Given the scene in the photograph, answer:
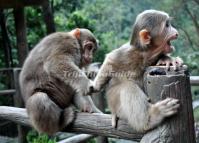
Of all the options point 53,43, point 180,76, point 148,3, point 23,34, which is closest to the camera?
point 180,76

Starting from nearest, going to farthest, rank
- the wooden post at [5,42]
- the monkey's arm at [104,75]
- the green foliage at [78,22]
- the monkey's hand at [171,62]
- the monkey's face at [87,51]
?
the monkey's hand at [171,62], the monkey's arm at [104,75], the monkey's face at [87,51], the wooden post at [5,42], the green foliage at [78,22]

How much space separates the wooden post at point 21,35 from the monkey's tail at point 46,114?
487 cm

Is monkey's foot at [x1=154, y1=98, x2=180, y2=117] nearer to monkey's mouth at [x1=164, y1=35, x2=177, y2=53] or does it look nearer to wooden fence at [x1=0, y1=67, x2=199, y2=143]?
wooden fence at [x1=0, y1=67, x2=199, y2=143]

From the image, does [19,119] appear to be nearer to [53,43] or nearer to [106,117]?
[53,43]

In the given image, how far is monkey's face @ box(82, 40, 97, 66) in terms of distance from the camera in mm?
3594

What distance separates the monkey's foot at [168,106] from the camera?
2014 mm

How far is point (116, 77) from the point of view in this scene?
2555 mm

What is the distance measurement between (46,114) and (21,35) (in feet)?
16.8

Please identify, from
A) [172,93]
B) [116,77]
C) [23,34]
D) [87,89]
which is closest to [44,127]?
[87,89]

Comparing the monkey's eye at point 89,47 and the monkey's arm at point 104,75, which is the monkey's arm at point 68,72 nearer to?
the monkey's eye at point 89,47

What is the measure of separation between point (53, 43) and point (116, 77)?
1.07m

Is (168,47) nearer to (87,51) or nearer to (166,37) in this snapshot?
(166,37)


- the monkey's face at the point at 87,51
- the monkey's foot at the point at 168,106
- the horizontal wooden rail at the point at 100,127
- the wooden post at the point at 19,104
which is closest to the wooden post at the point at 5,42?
the wooden post at the point at 19,104

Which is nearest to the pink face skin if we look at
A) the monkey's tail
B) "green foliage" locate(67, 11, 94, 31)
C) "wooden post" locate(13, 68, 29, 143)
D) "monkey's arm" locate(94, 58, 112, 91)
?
"monkey's arm" locate(94, 58, 112, 91)
